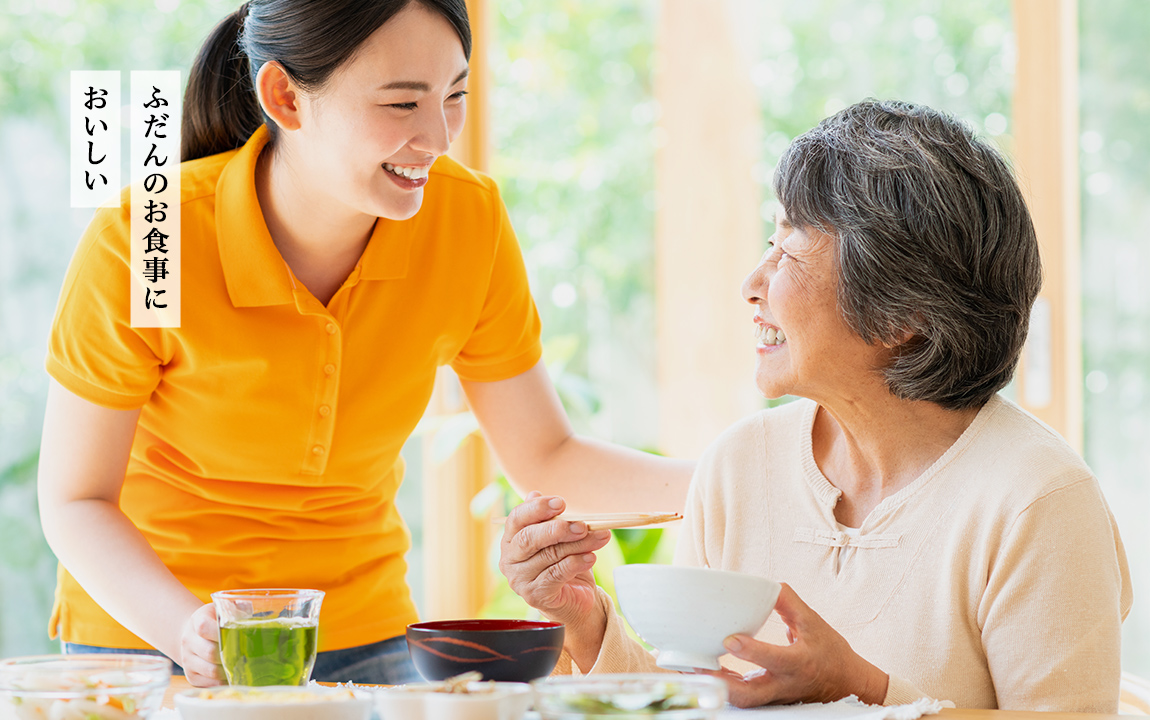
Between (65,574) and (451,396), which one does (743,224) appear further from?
(65,574)

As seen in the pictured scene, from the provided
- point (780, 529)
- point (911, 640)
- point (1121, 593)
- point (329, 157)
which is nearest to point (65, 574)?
point (329, 157)

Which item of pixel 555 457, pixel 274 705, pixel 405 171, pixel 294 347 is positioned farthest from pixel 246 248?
pixel 274 705

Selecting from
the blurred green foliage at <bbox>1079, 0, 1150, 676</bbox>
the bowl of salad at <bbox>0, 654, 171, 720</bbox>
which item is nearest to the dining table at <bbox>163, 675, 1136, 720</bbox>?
the bowl of salad at <bbox>0, 654, 171, 720</bbox>

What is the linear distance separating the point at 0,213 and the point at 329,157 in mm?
2075

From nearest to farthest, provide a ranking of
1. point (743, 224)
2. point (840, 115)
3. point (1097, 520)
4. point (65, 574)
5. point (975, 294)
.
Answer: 1. point (1097, 520)
2. point (975, 294)
3. point (840, 115)
4. point (65, 574)
5. point (743, 224)

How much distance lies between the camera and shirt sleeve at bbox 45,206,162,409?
1492 millimetres

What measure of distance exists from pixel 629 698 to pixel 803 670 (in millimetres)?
349

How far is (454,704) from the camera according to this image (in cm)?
87

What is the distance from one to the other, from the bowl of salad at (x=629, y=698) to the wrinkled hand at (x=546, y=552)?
402 mm

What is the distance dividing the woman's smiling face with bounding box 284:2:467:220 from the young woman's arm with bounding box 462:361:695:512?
0.44 m

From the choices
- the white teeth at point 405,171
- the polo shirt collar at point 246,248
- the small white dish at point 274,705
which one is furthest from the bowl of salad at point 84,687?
the white teeth at point 405,171

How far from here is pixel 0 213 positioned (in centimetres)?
313

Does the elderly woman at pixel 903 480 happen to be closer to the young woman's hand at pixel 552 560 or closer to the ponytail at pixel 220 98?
the young woman's hand at pixel 552 560

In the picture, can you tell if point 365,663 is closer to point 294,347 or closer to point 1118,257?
point 294,347
